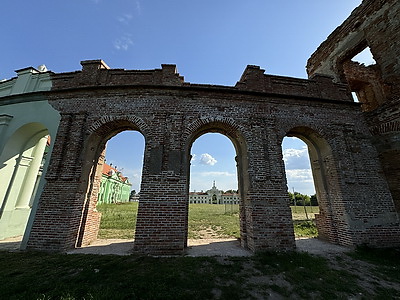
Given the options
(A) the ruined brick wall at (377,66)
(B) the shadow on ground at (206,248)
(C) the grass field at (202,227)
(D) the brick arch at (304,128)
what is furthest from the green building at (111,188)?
(A) the ruined brick wall at (377,66)

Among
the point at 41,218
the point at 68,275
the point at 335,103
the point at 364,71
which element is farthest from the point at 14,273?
the point at 364,71

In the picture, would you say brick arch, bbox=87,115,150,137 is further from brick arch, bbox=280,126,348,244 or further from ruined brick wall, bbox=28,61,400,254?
brick arch, bbox=280,126,348,244

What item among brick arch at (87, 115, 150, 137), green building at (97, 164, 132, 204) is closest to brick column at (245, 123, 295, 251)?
brick arch at (87, 115, 150, 137)

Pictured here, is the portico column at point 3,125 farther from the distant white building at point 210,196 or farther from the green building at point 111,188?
the distant white building at point 210,196

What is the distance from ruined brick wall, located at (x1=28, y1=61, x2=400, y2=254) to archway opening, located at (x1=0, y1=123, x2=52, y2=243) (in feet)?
6.39

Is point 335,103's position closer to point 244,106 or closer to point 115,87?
point 244,106

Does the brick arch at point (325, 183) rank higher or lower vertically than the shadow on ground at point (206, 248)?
higher

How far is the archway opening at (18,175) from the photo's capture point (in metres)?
6.68

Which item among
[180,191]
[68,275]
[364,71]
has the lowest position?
[68,275]

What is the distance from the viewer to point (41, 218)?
210 inches

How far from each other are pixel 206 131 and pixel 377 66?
8860mm

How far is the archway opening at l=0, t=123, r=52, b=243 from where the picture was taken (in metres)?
6.68

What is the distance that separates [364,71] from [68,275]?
15456 millimetres

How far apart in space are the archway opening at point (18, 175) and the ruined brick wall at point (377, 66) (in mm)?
13491
